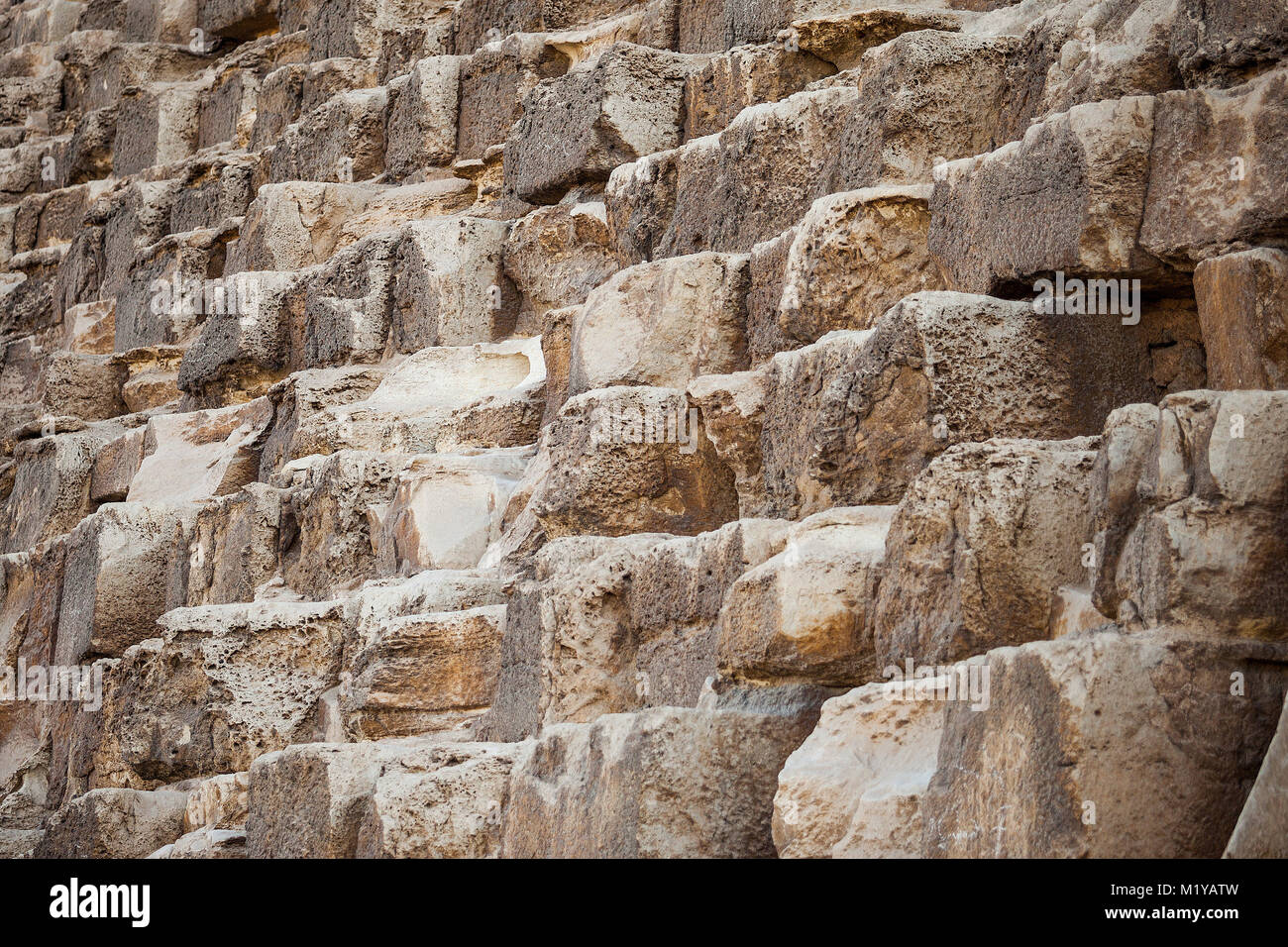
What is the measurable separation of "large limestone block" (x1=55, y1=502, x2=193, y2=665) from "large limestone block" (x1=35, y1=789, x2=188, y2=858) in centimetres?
264

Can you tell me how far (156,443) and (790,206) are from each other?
19.9ft

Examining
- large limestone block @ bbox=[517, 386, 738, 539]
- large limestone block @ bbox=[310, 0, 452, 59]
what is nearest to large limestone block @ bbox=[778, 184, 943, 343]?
large limestone block @ bbox=[517, 386, 738, 539]

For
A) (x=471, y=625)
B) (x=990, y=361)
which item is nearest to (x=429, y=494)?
(x=471, y=625)

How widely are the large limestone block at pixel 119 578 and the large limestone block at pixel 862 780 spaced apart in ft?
25.3

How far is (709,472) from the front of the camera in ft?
29.1

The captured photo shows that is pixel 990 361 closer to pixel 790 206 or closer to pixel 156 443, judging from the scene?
pixel 790 206

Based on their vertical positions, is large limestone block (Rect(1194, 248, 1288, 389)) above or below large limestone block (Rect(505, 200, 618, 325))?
below

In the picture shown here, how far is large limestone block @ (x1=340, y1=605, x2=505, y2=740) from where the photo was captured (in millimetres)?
8844

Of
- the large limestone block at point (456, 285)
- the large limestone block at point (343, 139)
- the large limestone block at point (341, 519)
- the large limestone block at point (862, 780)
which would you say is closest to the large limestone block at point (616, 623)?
the large limestone block at point (862, 780)

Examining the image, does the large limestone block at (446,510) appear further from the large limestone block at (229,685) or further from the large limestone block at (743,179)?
the large limestone block at (743,179)

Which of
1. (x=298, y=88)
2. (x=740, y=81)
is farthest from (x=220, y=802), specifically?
(x=298, y=88)

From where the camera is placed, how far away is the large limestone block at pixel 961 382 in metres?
6.94

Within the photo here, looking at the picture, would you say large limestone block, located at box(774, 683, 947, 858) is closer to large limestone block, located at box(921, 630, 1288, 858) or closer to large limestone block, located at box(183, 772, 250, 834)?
large limestone block, located at box(921, 630, 1288, 858)

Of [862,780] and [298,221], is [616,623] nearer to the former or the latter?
[862,780]
